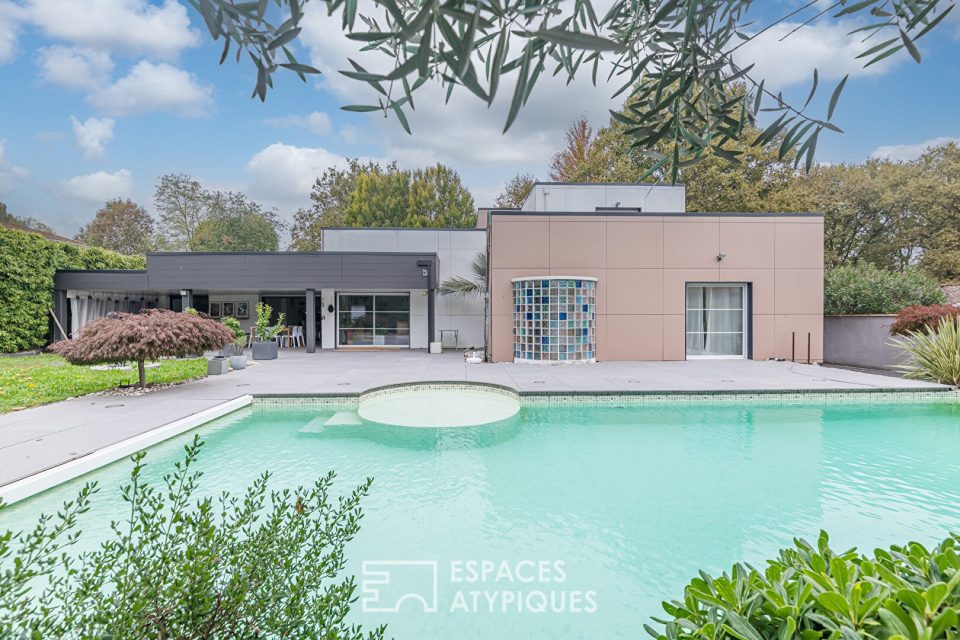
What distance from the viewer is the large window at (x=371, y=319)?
17.5m

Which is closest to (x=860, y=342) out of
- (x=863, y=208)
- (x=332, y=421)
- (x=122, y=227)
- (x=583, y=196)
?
(x=583, y=196)

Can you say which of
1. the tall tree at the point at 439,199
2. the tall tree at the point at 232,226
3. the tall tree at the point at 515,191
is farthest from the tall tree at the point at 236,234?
the tall tree at the point at 515,191

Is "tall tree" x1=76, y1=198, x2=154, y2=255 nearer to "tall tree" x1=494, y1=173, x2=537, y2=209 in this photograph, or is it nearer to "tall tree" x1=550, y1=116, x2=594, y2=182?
"tall tree" x1=494, y1=173, x2=537, y2=209

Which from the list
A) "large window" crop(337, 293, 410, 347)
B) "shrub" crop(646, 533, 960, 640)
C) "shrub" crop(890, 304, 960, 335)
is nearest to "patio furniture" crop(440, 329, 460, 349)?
"large window" crop(337, 293, 410, 347)

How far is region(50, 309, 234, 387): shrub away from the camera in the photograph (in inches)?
298

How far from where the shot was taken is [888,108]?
53.1 ft

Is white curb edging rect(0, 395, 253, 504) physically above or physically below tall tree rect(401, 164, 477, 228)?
below

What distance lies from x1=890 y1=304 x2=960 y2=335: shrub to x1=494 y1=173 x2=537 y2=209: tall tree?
68.6ft

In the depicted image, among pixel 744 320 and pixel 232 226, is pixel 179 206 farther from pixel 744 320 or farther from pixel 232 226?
pixel 744 320

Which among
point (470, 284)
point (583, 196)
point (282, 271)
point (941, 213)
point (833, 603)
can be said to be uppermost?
point (941, 213)

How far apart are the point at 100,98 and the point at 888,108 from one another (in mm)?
30135

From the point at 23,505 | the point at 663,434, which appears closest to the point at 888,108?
the point at 663,434

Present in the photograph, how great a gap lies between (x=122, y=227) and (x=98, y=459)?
35.7m

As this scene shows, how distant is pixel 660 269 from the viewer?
12.9 meters
